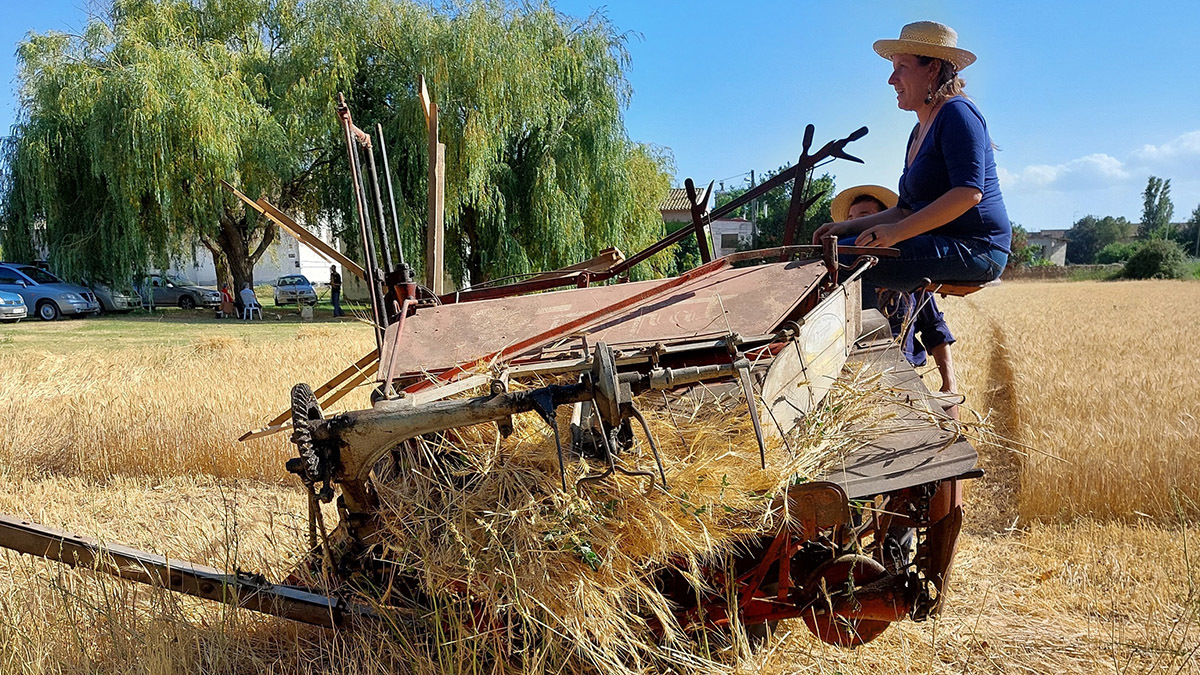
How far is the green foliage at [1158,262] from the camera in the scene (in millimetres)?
54031

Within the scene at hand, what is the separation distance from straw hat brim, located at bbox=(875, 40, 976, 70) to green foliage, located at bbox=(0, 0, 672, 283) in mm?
15198

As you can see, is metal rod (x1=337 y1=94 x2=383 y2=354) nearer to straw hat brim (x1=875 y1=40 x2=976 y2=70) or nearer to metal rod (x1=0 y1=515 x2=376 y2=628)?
metal rod (x1=0 y1=515 x2=376 y2=628)

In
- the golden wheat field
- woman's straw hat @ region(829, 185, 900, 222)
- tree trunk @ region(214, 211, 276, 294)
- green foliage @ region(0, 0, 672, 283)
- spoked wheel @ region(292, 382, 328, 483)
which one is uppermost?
green foliage @ region(0, 0, 672, 283)

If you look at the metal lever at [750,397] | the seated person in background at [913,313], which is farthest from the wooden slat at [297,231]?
the seated person in background at [913,313]

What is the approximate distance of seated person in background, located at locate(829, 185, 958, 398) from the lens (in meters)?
3.82

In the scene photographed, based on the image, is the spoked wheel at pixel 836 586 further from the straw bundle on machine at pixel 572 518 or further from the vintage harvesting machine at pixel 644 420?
the straw bundle on machine at pixel 572 518

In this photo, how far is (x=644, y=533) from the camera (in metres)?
2.09

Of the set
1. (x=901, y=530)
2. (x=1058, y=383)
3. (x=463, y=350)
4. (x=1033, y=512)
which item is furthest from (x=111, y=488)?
(x=1058, y=383)

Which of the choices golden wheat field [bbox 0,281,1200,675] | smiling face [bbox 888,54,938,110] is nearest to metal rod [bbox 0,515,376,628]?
golden wheat field [bbox 0,281,1200,675]

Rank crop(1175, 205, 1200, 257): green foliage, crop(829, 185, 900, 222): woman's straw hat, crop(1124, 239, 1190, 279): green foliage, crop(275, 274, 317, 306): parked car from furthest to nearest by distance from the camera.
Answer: crop(1175, 205, 1200, 257): green foliage
crop(1124, 239, 1190, 279): green foliage
crop(275, 274, 317, 306): parked car
crop(829, 185, 900, 222): woman's straw hat

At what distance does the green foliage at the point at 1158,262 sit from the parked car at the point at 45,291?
6414 centimetres

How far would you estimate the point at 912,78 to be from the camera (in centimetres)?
357

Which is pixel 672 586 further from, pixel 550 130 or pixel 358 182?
pixel 550 130

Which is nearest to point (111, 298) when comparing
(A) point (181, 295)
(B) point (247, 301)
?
(B) point (247, 301)
